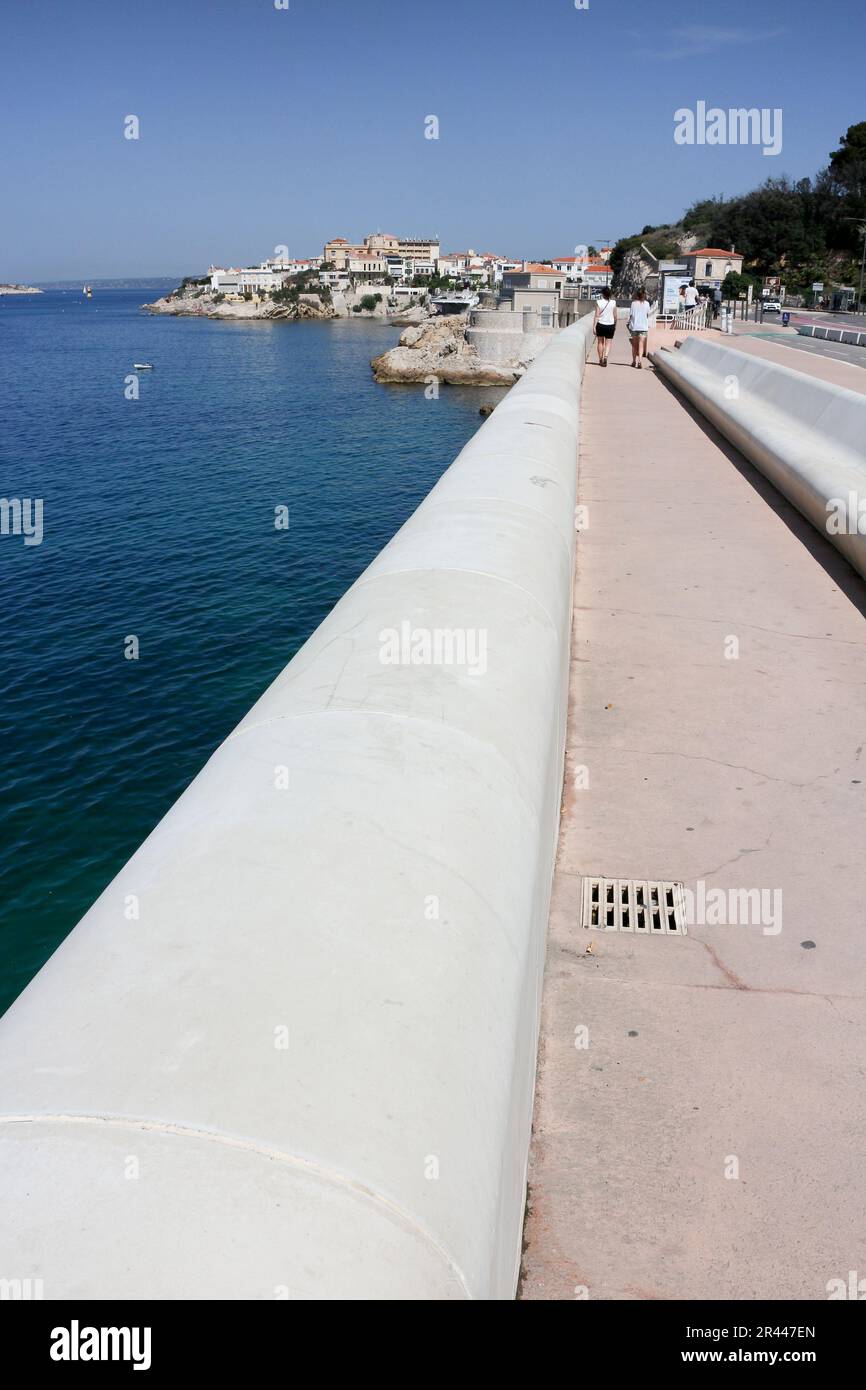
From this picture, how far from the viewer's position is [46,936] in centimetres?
1009

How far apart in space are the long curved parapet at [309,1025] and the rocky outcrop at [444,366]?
2552 inches

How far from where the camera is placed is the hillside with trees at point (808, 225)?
243 ft

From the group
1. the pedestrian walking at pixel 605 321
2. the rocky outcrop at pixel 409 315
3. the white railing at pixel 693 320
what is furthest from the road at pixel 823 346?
the rocky outcrop at pixel 409 315

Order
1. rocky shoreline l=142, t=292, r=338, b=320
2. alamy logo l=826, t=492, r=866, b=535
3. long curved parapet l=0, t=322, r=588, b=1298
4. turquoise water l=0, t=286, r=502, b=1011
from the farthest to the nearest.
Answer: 1. rocky shoreline l=142, t=292, r=338, b=320
2. turquoise water l=0, t=286, r=502, b=1011
3. alamy logo l=826, t=492, r=866, b=535
4. long curved parapet l=0, t=322, r=588, b=1298

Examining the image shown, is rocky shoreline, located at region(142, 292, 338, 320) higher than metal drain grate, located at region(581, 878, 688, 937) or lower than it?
higher

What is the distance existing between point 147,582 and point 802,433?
15294mm

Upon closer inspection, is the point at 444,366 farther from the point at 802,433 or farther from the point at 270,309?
the point at 270,309

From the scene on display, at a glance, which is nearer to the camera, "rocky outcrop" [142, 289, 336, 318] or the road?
the road

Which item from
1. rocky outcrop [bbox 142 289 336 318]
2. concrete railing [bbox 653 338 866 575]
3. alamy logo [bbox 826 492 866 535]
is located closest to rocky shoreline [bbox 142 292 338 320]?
rocky outcrop [bbox 142 289 336 318]

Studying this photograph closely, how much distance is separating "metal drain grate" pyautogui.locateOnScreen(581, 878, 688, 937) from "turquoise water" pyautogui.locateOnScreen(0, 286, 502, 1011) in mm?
7838
